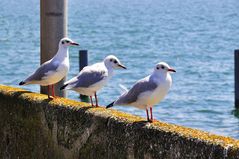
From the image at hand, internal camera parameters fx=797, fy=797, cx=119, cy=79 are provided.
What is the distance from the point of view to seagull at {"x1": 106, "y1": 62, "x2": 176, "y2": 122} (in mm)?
6710

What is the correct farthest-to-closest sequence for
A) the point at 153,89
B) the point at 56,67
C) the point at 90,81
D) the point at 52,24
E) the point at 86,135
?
the point at 52,24
the point at 56,67
the point at 90,81
the point at 153,89
the point at 86,135

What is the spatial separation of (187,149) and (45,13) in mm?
3141

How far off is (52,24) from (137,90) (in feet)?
5.38

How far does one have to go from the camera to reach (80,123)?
6.66 m

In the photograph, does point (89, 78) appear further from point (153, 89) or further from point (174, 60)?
point (174, 60)

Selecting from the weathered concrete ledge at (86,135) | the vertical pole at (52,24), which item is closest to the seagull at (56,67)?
the vertical pole at (52,24)

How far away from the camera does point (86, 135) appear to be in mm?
6543

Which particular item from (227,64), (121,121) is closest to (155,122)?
(121,121)

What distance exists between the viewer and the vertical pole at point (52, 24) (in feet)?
26.4

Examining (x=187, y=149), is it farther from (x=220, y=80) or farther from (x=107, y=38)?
(x=107, y=38)

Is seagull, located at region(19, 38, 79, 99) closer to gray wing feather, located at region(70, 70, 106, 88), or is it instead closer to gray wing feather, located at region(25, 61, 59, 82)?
gray wing feather, located at region(25, 61, 59, 82)

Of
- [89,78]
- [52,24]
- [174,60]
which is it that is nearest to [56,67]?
[89,78]

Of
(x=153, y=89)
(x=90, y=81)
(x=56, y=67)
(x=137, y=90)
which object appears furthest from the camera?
(x=56, y=67)

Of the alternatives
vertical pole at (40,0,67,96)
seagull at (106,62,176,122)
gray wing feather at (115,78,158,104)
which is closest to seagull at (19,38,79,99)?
vertical pole at (40,0,67,96)
